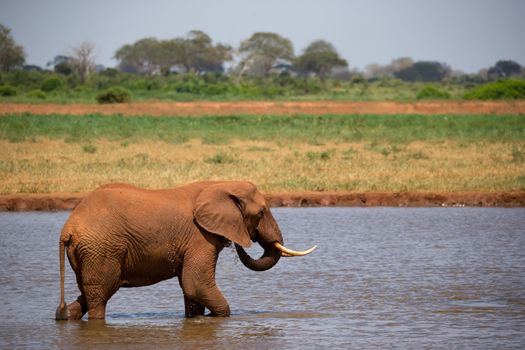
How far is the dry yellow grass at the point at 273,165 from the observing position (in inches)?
798

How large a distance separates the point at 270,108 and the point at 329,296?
113ft

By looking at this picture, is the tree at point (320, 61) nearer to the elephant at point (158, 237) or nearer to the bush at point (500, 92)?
the bush at point (500, 92)

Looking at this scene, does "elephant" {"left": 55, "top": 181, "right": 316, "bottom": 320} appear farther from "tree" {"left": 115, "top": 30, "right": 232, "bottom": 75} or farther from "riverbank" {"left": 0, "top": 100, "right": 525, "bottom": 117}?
"tree" {"left": 115, "top": 30, "right": 232, "bottom": 75}

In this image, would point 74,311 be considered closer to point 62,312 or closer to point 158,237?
point 62,312

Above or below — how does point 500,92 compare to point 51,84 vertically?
below

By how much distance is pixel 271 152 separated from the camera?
26.5 m

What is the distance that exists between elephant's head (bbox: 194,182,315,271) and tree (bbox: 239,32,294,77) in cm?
9174

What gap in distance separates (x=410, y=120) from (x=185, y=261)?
2756cm

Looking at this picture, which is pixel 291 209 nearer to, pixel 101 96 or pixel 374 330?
pixel 374 330

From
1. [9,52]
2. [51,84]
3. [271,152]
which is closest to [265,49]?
[9,52]

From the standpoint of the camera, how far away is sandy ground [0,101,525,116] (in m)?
42.5

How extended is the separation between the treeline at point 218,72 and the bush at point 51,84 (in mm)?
59

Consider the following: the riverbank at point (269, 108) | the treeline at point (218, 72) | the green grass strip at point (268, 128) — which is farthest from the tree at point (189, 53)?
the green grass strip at point (268, 128)

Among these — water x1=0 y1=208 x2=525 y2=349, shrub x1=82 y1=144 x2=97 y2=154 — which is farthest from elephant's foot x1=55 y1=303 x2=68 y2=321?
shrub x1=82 y1=144 x2=97 y2=154
